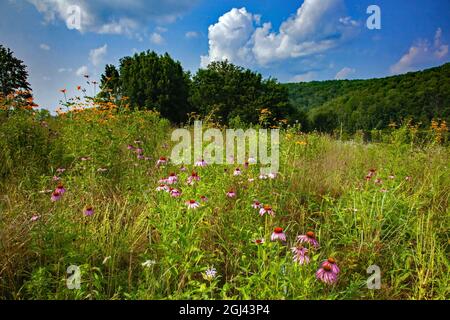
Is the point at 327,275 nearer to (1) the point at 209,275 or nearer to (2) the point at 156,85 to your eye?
(1) the point at 209,275

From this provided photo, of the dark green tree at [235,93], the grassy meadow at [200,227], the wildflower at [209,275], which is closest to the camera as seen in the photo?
the wildflower at [209,275]

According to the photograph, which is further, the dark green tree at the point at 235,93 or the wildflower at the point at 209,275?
the dark green tree at the point at 235,93

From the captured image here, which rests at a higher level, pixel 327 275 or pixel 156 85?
pixel 156 85

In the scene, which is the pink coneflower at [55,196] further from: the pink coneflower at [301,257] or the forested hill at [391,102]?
the forested hill at [391,102]

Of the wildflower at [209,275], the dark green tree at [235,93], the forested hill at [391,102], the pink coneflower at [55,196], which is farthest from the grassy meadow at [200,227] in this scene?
the dark green tree at [235,93]

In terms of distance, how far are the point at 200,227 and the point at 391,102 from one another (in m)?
31.8

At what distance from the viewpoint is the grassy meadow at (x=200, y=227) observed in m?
1.66

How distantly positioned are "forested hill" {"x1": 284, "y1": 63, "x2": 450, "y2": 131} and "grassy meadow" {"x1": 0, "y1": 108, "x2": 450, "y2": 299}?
11530 mm

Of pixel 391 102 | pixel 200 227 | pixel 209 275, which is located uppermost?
pixel 391 102

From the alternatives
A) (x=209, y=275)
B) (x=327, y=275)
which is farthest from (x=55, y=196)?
(x=327, y=275)

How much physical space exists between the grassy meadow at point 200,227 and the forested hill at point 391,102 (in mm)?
11530

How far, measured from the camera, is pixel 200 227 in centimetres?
193

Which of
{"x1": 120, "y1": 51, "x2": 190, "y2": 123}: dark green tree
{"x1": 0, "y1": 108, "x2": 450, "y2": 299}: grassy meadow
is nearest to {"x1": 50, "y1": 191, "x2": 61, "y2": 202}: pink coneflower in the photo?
{"x1": 0, "y1": 108, "x2": 450, "y2": 299}: grassy meadow

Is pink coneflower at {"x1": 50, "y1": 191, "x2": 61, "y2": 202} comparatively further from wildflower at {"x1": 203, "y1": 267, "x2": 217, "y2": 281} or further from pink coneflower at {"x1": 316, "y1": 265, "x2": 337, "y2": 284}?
pink coneflower at {"x1": 316, "y1": 265, "x2": 337, "y2": 284}
